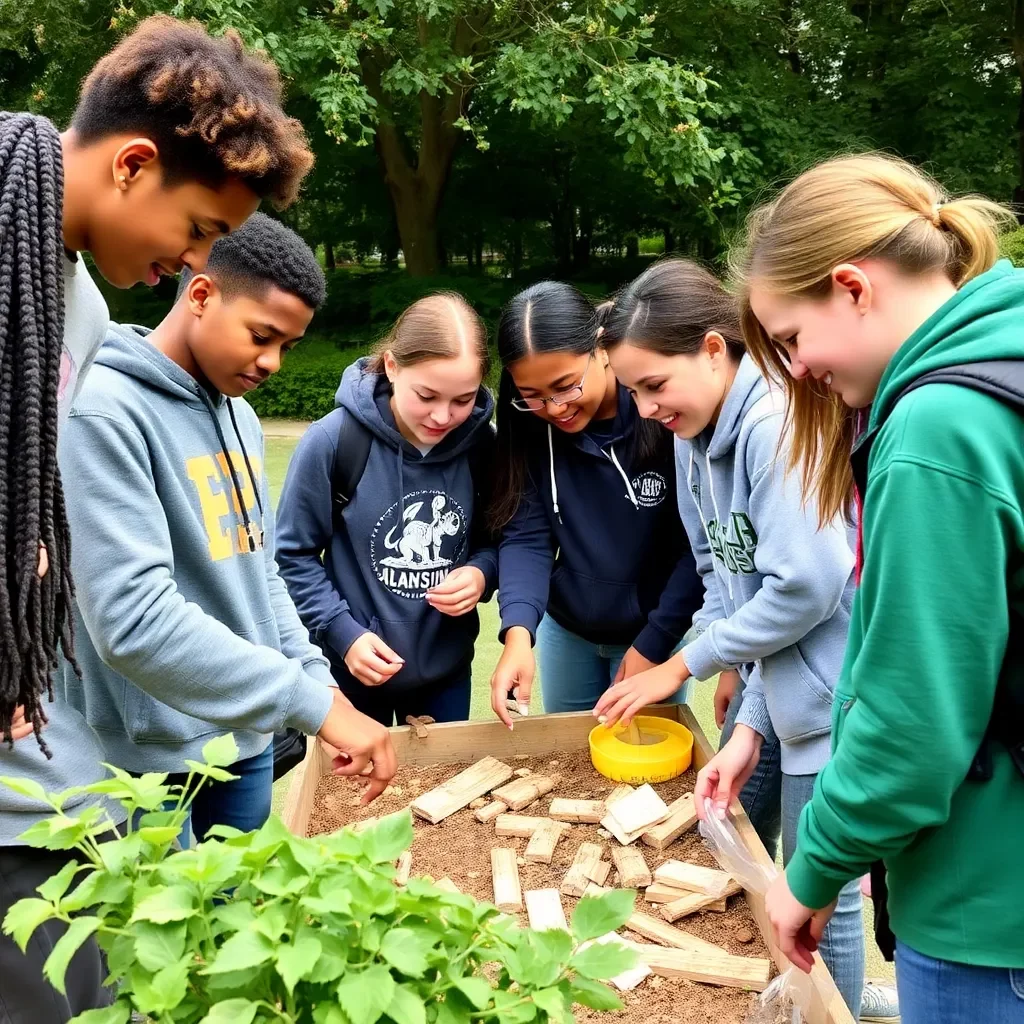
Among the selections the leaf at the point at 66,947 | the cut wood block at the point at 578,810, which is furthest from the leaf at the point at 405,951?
the cut wood block at the point at 578,810

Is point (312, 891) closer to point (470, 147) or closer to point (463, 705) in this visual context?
point (463, 705)

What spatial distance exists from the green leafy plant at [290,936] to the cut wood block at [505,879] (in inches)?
35.0

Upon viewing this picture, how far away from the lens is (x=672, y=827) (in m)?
2.00

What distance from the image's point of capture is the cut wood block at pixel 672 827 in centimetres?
198

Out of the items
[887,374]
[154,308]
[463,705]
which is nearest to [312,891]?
[887,374]

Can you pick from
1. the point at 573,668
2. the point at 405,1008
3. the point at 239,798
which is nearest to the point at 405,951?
the point at 405,1008

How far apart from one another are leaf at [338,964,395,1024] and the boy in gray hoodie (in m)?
0.91

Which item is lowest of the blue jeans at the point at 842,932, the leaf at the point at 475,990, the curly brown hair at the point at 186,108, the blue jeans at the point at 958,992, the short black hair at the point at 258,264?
the blue jeans at the point at 842,932

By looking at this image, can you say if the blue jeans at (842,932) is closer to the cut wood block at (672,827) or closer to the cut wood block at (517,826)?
the cut wood block at (672,827)

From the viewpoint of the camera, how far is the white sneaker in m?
2.28

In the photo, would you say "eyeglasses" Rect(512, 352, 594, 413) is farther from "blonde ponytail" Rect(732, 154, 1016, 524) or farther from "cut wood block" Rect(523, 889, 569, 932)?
"cut wood block" Rect(523, 889, 569, 932)

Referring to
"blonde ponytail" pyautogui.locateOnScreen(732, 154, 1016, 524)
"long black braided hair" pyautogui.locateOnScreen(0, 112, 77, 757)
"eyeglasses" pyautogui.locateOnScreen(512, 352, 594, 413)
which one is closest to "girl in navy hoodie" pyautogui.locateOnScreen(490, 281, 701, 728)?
"eyeglasses" pyautogui.locateOnScreen(512, 352, 594, 413)

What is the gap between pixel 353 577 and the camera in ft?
8.27

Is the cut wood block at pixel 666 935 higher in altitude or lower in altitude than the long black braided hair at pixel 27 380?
lower
